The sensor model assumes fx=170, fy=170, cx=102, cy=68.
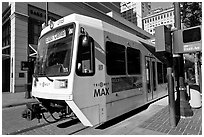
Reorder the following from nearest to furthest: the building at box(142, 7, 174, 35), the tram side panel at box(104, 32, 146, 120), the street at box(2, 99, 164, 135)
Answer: the street at box(2, 99, 164, 135) < the tram side panel at box(104, 32, 146, 120) < the building at box(142, 7, 174, 35)

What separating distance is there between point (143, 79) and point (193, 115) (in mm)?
2119

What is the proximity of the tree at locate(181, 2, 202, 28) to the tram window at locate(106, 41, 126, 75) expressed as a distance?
7.65 metres

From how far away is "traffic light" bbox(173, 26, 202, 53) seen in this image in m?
Result: 4.73

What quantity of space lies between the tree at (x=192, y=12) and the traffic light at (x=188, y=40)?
6928 mm

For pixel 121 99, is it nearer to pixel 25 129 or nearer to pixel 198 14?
pixel 25 129

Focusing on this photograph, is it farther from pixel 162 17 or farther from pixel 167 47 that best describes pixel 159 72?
pixel 162 17

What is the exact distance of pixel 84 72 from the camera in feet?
13.7

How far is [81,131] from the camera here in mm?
4707

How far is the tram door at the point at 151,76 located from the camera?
7.18m

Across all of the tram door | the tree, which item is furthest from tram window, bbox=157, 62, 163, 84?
the tree

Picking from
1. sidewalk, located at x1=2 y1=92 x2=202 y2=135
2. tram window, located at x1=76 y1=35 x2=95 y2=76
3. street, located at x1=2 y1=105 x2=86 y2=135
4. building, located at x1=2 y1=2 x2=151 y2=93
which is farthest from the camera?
building, located at x1=2 y1=2 x2=151 y2=93

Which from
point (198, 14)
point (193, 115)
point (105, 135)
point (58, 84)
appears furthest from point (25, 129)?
point (198, 14)

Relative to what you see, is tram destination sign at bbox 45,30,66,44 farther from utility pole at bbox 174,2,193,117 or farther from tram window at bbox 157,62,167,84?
tram window at bbox 157,62,167,84

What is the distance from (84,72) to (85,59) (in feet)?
1.11
